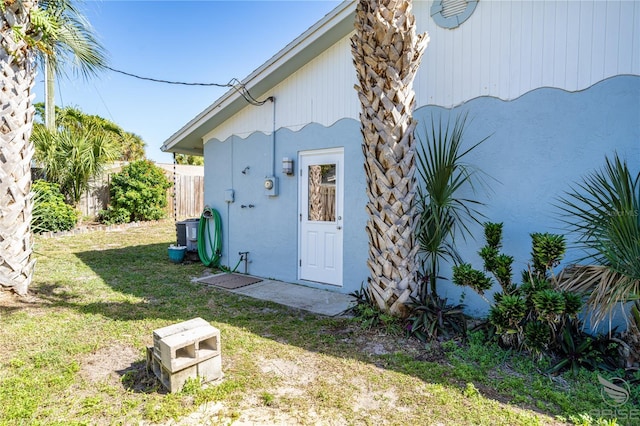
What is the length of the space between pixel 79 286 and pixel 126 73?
16.9 ft

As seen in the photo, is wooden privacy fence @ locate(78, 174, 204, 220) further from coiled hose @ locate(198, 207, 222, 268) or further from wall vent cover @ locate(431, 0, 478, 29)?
wall vent cover @ locate(431, 0, 478, 29)

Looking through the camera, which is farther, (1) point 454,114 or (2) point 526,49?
(1) point 454,114

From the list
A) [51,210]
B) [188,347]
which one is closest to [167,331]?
[188,347]

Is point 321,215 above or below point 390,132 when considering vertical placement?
below

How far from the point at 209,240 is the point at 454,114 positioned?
6.16 metres

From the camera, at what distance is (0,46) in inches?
195

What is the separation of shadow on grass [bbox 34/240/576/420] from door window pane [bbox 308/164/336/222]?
190 centimetres

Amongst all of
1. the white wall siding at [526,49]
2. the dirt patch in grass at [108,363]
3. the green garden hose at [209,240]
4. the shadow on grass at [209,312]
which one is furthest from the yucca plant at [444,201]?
the green garden hose at [209,240]

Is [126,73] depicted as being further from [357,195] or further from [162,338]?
[162,338]

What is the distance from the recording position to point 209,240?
855 centimetres

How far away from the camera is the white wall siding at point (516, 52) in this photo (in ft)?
13.3

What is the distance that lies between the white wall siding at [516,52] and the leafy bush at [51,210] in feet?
33.7

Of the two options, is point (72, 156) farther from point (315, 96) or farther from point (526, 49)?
point (526, 49)

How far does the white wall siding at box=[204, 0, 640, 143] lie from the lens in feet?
13.3
